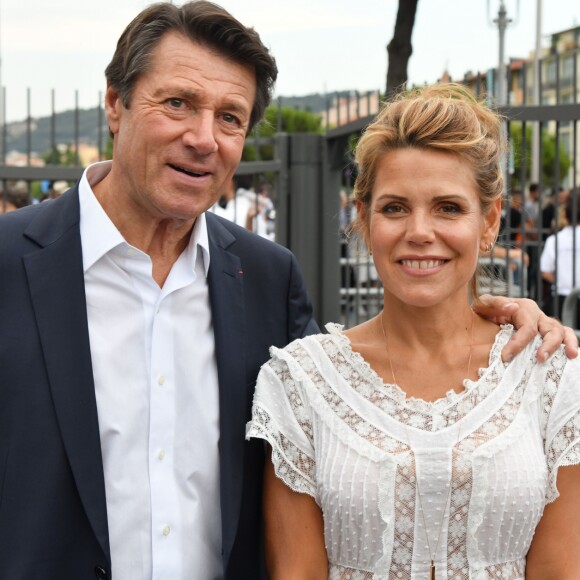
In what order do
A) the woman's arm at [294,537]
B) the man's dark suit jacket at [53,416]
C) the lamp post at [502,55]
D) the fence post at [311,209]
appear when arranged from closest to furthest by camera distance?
the man's dark suit jacket at [53,416] < the woman's arm at [294,537] < the lamp post at [502,55] < the fence post at [311,209]

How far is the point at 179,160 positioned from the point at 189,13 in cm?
41

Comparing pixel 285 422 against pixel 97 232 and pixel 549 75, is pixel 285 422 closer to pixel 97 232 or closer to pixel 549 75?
pixel 97 232

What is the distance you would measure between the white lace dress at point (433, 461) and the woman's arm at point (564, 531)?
32 millimetres

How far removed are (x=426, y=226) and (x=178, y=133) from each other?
682 mm

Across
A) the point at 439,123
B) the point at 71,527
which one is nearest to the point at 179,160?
the point at 439,123

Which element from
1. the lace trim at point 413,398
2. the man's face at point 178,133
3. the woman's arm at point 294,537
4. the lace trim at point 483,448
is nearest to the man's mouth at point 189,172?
the man's face at point 178,133

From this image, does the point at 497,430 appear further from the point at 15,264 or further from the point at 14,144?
the point at 14,144

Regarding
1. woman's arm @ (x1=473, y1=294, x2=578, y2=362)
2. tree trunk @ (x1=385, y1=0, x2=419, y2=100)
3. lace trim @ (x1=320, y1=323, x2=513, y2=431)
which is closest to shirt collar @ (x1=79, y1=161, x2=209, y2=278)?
lace trim @ (x1=320, y1=323, x2=513, y2=431)

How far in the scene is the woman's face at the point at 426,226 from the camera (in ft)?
8.43

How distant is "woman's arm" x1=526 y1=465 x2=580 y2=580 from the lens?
8.27ft

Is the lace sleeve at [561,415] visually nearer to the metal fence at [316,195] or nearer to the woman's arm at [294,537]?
the woman's arm at [294,537]

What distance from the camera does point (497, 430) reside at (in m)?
2.55

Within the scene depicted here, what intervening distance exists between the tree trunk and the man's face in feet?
11.0

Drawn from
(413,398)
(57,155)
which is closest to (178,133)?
(413,398)
